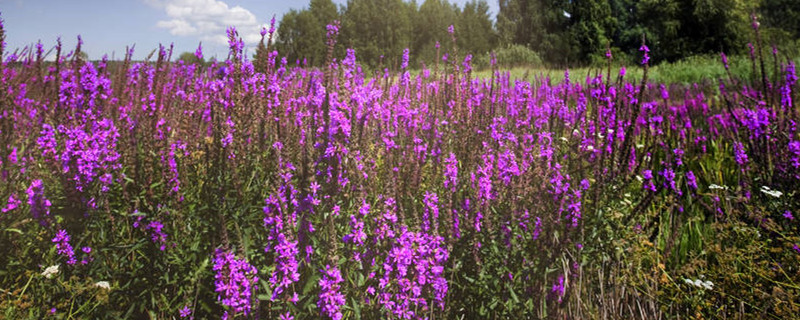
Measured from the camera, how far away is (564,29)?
33.3 meters

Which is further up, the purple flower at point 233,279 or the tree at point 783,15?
the tree at point 783,15

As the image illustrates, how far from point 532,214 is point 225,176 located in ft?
5.26

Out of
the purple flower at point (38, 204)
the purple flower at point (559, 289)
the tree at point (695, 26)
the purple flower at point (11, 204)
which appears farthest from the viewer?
the tree at point (695, 26)

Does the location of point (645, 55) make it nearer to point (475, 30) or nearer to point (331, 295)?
point (331, 295)

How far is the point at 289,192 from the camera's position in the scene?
204 cm

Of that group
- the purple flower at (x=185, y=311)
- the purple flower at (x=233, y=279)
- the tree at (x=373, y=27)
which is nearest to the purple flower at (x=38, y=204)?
the purple flower at (x=185, y=311)

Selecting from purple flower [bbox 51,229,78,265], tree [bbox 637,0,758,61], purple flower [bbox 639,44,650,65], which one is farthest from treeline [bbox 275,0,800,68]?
purple flower [bbox 51,229,78,265]

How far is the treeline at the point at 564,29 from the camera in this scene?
2833 cm

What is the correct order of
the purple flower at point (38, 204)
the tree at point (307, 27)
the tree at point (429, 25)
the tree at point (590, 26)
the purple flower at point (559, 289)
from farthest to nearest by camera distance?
the tree at point (429, 25), the tree at point (590, 26), the tree at point (307, 27), the purple flower at point (38, 204), the purple flower at point (559, 289)

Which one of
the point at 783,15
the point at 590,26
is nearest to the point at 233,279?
the point at 590,26

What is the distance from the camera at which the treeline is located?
2833cm

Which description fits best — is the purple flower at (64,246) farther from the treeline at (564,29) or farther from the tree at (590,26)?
the tree at (590,26)

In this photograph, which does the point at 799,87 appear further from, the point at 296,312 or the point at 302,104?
the point at 296,312

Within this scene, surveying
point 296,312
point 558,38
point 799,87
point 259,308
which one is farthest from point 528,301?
point 558,38
